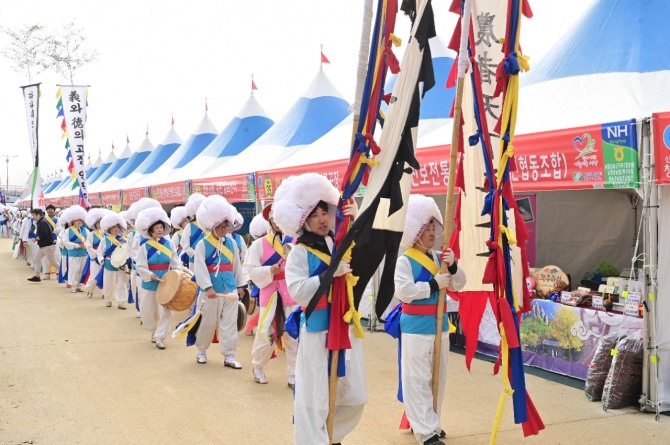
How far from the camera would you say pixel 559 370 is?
6223 millimetres

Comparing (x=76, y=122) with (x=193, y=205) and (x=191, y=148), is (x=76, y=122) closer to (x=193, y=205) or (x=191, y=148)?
(x=191, y=148)

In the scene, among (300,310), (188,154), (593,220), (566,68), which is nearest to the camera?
(300,310)

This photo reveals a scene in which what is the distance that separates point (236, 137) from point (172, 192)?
215cm

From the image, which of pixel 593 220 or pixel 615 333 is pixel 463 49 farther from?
pixel 593 220

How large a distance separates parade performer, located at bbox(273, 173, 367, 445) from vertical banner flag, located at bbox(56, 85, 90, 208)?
42.7ft

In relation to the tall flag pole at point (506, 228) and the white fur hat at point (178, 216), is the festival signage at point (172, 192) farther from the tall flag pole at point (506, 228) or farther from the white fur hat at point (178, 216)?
the tall flag pole at point (506, 228)

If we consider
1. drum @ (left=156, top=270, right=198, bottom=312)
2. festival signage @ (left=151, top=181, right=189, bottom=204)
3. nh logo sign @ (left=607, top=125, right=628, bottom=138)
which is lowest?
drum @ (left=156, top=270, right=198, bottom=312)

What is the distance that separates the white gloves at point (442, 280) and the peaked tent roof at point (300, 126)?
7.91 metres

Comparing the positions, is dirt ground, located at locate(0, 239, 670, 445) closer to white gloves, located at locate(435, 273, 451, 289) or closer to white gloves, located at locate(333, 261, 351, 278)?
white gloves, located at locate(435, 273, 451, 289)

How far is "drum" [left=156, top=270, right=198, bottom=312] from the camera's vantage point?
7195mm

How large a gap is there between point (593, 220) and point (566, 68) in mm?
2689

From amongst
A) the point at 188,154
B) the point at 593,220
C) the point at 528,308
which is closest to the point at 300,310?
the point at 528,308

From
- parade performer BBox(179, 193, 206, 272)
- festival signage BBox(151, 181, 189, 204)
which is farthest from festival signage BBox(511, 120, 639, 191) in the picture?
festival signage BBox(151, 181, 189, 204)

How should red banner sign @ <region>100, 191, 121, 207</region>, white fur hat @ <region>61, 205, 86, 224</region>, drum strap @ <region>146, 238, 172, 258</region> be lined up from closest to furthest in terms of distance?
drum strap @ <region>146, 238, 172, 258</region> < white fur hat @ <region>61, 205, 86, 224</region> < red banner sign @ <region>100, 191, 121, 207</region>
